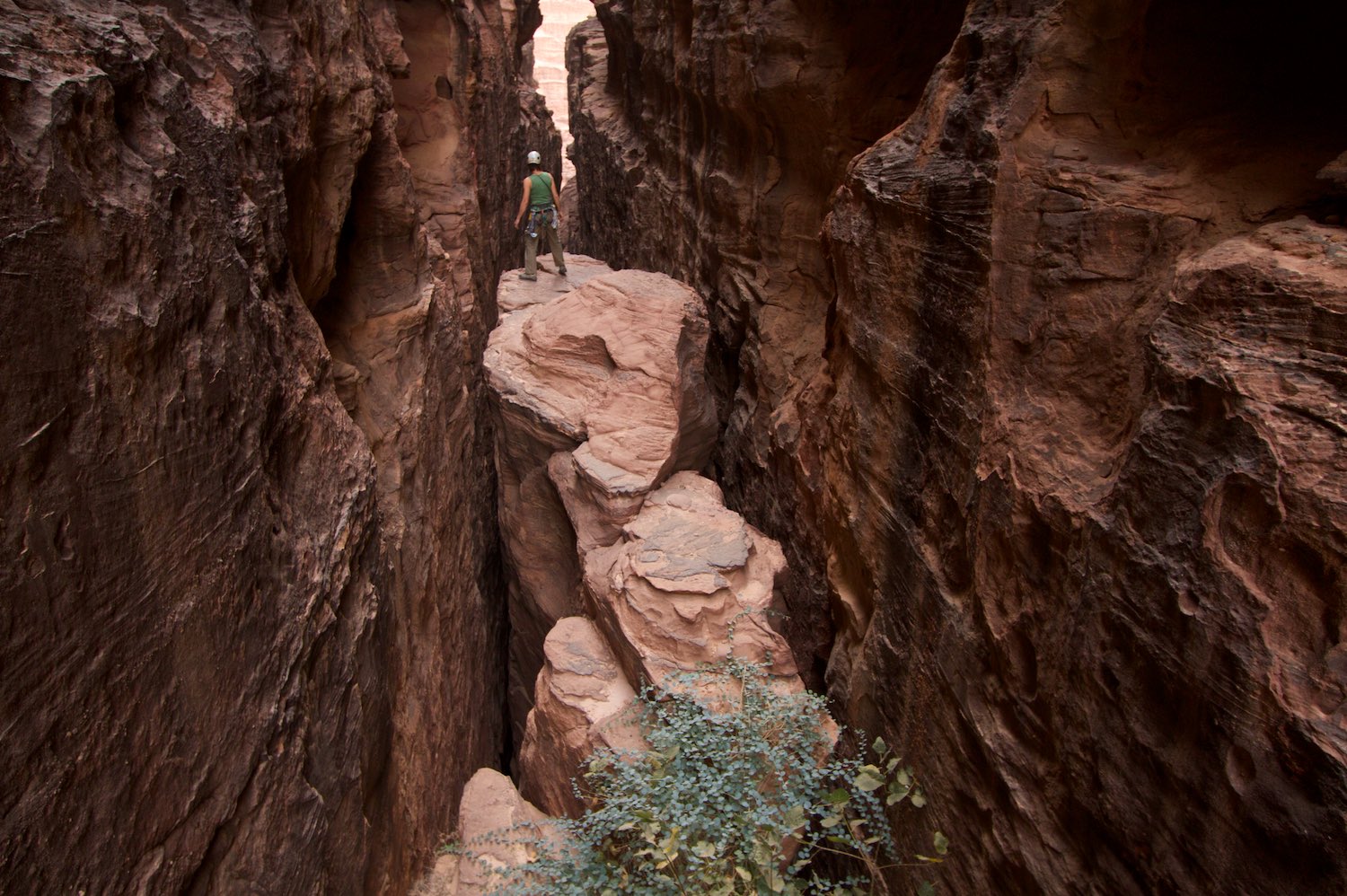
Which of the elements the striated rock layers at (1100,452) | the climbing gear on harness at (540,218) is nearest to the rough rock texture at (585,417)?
the striated rock layers at (1100,452)

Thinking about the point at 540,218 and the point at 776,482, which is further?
the point at 540,218

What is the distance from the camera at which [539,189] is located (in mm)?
10523

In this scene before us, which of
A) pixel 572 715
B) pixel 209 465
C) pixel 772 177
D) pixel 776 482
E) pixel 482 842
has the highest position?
pixel 772 177

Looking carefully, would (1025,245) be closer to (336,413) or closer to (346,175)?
(336,413)

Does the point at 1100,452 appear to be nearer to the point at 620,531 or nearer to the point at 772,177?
the point at 620,531

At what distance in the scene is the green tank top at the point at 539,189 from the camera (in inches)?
412

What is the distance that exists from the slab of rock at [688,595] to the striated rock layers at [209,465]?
4.39ft

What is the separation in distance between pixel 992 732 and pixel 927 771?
0.71 metres

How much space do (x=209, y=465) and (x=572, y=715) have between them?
3350 mm

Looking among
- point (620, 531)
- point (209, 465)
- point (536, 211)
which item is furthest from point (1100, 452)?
point (536, 211)

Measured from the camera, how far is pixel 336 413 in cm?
442

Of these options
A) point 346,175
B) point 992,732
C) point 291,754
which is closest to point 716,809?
point 992,732

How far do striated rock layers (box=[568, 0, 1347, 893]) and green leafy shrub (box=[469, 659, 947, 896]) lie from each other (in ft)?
1.41

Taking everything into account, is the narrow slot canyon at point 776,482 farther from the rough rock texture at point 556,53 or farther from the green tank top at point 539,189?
the rough rock texture at point 556,53
